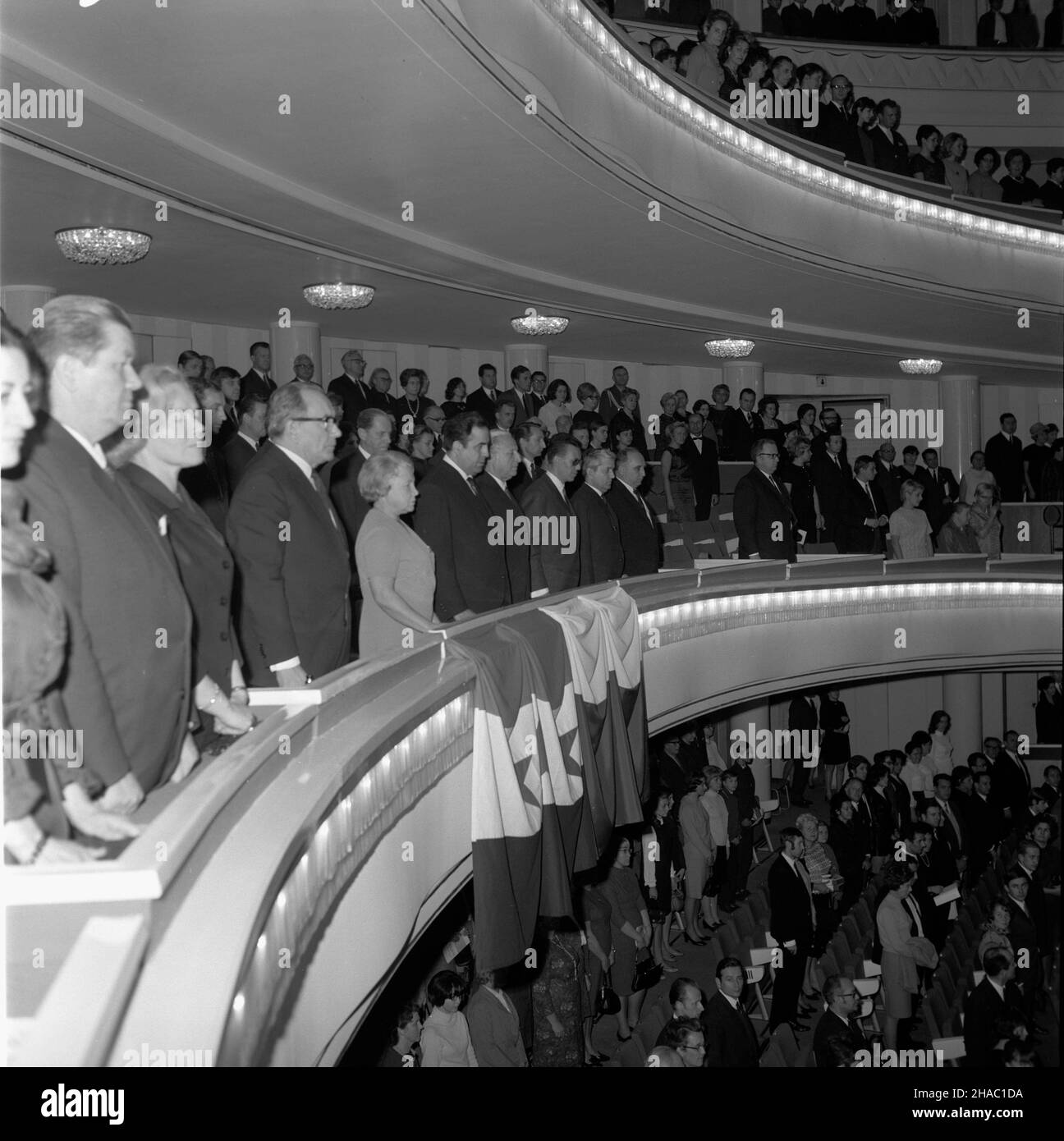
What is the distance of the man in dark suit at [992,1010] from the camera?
671 cm

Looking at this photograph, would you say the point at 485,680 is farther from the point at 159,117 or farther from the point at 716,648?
the point at 716,648

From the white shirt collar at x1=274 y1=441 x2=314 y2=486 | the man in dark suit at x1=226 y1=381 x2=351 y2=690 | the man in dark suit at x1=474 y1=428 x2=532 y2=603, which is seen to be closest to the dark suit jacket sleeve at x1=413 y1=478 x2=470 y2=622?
the man in dark suit at x1=474 y1=428 x2=532 y2=603

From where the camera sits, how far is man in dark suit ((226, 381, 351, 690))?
368 cm

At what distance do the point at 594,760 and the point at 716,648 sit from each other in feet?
12.7

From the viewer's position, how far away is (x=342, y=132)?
7.12m

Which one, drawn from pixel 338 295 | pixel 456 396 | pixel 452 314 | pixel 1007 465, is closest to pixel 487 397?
pixel 456 396

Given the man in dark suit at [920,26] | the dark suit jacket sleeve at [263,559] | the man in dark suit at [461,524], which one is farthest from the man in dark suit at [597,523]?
the man in dark suit at [920,26]

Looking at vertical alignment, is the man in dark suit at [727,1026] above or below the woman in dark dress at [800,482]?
below

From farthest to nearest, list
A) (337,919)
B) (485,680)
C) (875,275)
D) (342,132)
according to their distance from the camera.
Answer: (875,275) < (342,132) < (485,680) < (337,919)

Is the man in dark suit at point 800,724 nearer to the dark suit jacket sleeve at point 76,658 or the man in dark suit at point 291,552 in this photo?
the man in dark suit at point 291,552

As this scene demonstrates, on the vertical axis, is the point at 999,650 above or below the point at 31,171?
below

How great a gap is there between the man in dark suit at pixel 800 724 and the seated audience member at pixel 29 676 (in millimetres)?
14120

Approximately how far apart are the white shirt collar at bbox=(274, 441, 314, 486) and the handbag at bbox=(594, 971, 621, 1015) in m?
5.42
